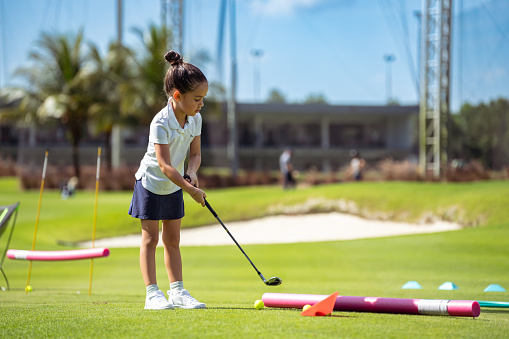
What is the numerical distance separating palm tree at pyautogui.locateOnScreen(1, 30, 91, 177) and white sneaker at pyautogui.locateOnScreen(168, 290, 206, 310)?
27.1 meters


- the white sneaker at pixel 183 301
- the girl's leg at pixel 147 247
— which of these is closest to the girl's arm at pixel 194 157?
the girl's leg at pixel 147 247

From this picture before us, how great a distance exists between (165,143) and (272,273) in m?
5.68

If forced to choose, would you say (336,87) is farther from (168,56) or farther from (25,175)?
(168,56)

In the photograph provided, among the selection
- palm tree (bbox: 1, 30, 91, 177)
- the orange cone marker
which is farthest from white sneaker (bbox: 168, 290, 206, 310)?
palm tree (bbox: 1, 30, 91, 177)

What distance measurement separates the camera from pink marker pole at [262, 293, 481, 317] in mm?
4234

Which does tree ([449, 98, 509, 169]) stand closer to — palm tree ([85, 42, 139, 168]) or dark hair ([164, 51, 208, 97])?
palm tree ([85, 42, 139, 168])

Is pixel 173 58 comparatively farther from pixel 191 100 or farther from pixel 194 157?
pixel 194 157

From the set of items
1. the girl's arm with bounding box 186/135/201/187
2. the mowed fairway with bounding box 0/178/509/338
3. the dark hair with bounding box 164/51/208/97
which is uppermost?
the dark hair with bounding box 164/51/208/97

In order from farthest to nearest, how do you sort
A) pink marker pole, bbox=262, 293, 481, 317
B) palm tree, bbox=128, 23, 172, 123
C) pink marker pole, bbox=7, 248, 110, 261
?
1. palm tree, bbox=128, 23, 172, 123
2. pink marker pole, bbox=7, 248, 110, 261
3. pink marker pole, bbox=262, 293, 481, 317

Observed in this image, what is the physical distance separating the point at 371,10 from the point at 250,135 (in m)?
22.3

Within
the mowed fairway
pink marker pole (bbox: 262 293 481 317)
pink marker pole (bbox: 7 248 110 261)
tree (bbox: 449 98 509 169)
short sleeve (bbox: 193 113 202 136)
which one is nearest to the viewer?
the mowed fairway

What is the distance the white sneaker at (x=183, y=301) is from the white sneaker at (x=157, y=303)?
16cm

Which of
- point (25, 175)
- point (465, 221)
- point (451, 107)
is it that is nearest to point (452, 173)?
point (451, 107)

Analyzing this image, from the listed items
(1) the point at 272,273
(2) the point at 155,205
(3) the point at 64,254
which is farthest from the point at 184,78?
(1) the point at 272,273
